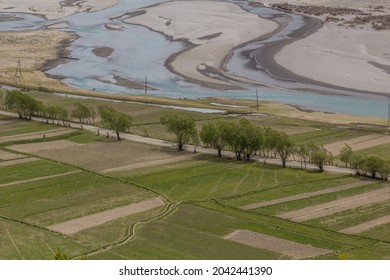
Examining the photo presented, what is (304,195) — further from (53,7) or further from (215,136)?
(53,7)

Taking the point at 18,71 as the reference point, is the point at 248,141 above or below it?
above

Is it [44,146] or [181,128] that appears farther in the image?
[44,146]

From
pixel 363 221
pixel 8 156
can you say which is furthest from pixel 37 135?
pixel 363 221

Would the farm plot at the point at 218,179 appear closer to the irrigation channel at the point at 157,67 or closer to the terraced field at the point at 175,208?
the terraced field at the point at 175,208

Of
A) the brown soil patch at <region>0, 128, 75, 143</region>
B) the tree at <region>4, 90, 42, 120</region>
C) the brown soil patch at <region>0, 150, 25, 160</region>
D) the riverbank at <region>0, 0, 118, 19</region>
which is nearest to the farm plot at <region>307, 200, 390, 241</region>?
the brown soil patch at <region>0, 150, 25, 160</region>

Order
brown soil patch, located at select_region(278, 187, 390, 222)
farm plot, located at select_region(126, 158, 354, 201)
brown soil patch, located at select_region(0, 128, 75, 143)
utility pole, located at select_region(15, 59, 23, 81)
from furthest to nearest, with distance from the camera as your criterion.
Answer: utility pole, located at select_region(15, 59, 23, 81) → brown soil patch, located at select_region(0, 128, 75, 143) → farm plot, located at select_region(126, 158, 354, 201) → brown soil patch, located at select_region(278, 187, 390, 222)

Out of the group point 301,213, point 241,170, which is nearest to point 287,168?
point 241,170

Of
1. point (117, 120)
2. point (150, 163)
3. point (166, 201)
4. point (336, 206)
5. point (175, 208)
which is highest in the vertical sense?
point (336, 206)

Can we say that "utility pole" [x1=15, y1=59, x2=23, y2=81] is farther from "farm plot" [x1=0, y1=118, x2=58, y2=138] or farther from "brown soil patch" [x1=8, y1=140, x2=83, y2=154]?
"brown soil patch" [x1=8, y1=140, x2=83, y2=154]
